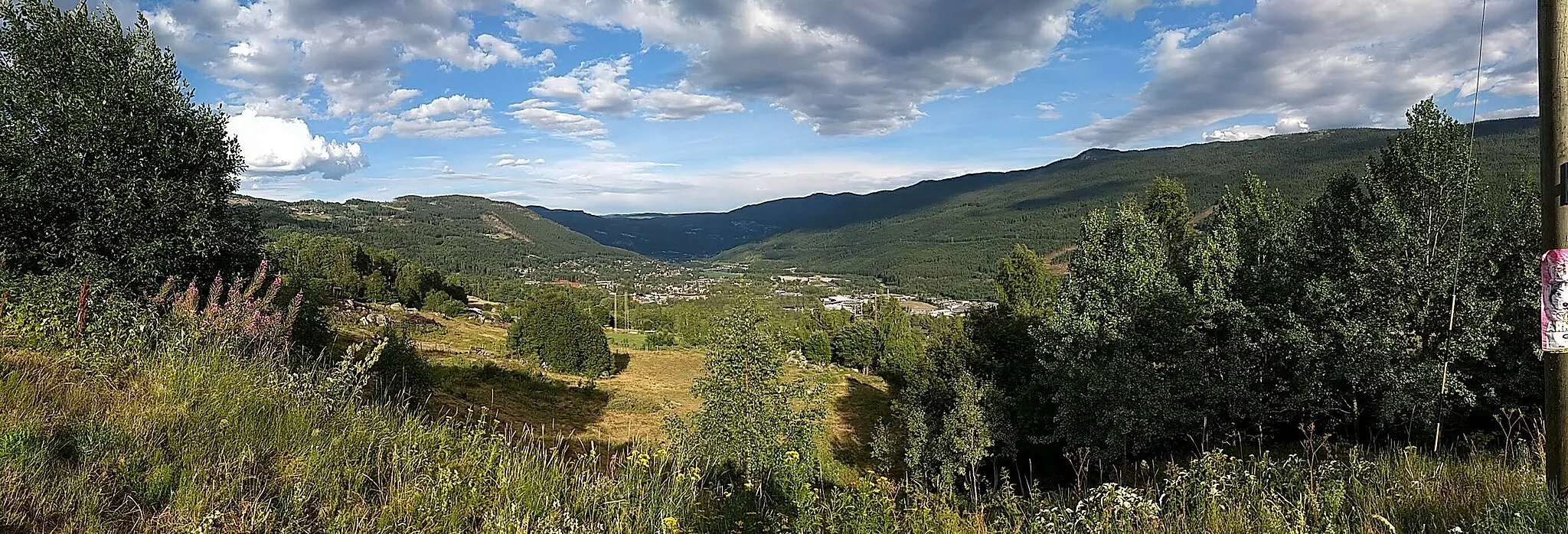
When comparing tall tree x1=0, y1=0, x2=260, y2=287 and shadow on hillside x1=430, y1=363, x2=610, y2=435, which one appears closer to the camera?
tall tree x1=0, y1=0, x2=260, y2=287

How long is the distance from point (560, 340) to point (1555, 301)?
3553 centimetres

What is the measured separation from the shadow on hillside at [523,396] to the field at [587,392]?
0.17ft

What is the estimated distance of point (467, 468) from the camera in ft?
12.0

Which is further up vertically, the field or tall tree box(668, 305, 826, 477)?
tall tree box(668, 305, 826, 477)

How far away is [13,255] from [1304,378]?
2186cm

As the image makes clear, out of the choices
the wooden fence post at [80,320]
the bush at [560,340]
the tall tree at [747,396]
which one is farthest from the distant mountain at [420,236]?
the wooden fence post at [80,320]

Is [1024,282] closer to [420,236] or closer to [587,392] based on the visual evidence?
[587,392]

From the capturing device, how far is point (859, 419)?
30.7 meters

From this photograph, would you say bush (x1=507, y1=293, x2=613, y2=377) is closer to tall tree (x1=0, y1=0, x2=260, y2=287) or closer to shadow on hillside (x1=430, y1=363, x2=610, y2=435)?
shadow on hillside (x1=430, y1=363, x2=610, y2=435)

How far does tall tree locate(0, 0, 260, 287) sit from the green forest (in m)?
0.04

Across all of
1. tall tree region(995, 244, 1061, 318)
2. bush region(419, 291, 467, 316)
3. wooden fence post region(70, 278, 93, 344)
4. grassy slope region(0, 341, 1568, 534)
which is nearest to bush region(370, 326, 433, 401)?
wooden fence post region(70, 278, 93, 344)

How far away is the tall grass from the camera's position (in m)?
2.99

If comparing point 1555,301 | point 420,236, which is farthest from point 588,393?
point 420,236

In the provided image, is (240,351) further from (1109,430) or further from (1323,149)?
(1323,149)
